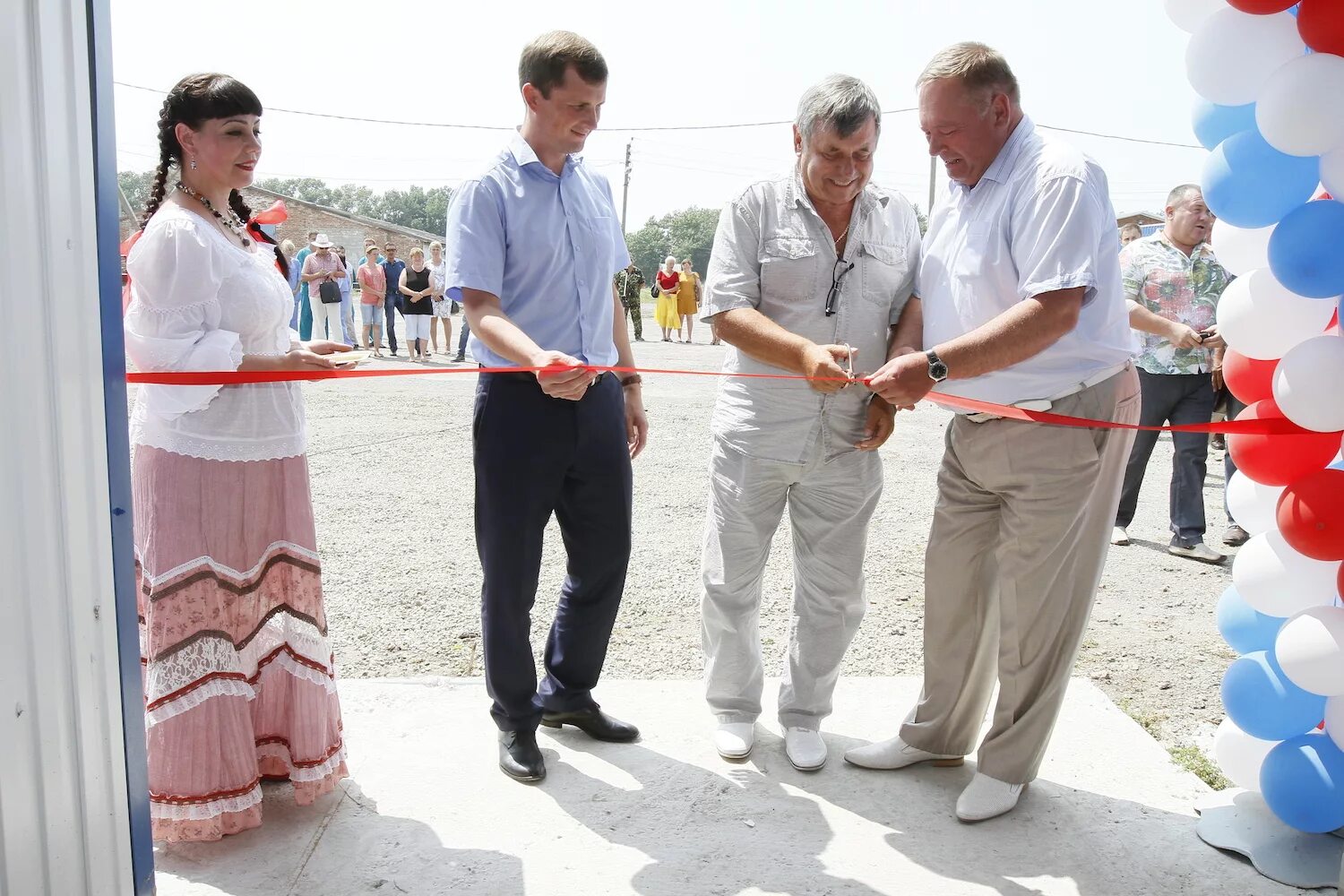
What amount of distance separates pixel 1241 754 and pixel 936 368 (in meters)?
1.36

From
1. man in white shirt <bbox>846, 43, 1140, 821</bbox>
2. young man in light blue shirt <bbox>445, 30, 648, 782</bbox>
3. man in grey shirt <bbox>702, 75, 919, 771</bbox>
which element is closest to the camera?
man in white shirt <bbox>846, 43, 1140, 821</bbox>

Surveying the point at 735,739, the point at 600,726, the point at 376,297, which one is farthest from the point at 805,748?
the point at 376,297

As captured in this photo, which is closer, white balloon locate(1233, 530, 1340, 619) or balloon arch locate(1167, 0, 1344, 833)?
balloon arch locate(1167, 0, 1344, 833)

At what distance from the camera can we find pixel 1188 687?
402 cm

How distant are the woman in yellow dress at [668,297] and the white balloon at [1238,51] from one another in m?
19.4

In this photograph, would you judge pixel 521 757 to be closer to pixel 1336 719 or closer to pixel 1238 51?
pixel 1336 719

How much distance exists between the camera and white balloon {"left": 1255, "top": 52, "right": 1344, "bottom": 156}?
2.18 metres

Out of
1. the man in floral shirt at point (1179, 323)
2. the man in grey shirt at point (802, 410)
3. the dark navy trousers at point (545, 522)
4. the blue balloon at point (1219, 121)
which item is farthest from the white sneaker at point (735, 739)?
the man in floral shirt at point (1179, 323)

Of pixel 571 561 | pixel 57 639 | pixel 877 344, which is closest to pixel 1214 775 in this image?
pixel 877 344

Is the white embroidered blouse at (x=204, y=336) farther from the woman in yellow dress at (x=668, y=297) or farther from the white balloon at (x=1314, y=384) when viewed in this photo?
the woman in yellow dress at (x=668, y=297)

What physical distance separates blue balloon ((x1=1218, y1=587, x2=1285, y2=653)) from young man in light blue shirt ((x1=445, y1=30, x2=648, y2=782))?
1.74 meters

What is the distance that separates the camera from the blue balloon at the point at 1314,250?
2.26 meters

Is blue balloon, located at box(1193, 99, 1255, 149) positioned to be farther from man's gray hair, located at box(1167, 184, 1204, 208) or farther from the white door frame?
man's gray hair, located at box(1167, 184, 1204, 208)

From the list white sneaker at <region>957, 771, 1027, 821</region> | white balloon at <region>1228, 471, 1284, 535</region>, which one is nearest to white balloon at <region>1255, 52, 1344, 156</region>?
white balloon at <region>1228, 471, 1284, 535</region>
